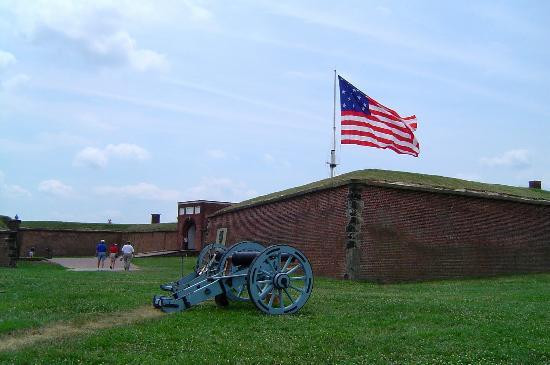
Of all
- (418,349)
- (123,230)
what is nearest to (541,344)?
(418,349)

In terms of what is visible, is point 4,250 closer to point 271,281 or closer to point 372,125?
point 372,125

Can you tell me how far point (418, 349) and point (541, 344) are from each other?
4.58 feet

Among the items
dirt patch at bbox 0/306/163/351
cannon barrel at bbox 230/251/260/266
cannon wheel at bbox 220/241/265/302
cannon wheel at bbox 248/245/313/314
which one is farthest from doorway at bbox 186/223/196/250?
cannon wheel at bbox 248/245/313/314

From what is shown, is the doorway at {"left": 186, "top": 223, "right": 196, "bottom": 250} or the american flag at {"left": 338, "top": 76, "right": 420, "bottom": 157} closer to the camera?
A: the american flag at {"left": 338, "top": 76, "right": 420, "bottom": 157}

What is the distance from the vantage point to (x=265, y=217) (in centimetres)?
2367

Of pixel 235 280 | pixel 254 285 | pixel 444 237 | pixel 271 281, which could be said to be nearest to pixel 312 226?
pixel 444 237

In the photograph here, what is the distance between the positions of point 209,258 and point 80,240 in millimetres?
35326

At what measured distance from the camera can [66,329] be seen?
7.86 m

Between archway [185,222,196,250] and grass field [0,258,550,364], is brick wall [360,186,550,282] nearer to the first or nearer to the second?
grass field [0,258,550,364]

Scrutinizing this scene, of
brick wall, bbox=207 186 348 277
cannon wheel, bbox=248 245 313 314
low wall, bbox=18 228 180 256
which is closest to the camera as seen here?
cannon wheel, bbox=248 245 313 314

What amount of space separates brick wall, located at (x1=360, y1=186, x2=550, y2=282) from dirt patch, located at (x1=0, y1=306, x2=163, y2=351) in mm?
9467

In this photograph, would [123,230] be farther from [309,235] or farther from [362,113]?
[362,113]

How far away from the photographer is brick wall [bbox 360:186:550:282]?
17750 mm

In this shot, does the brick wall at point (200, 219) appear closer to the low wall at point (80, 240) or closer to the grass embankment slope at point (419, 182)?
the low wall at point (80, 240)
